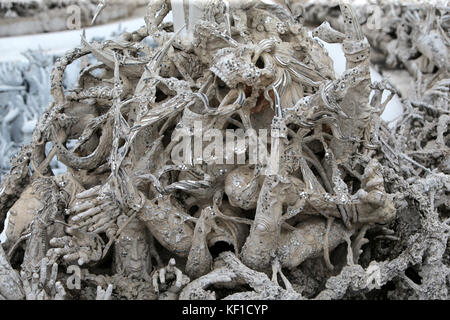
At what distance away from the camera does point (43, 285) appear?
97.2 inches

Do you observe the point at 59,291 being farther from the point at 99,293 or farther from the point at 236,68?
the point at 236,68

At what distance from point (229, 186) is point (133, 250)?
16.4 inches

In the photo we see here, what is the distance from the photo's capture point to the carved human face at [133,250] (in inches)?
104

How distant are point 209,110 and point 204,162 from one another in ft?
0.61

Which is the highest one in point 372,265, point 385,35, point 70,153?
point 70,153

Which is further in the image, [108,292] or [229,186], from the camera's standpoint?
[229,186]

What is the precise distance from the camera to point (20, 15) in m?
4.99

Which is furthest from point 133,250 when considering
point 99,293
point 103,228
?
point 99,293

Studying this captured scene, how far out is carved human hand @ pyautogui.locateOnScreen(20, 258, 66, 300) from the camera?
2426mm

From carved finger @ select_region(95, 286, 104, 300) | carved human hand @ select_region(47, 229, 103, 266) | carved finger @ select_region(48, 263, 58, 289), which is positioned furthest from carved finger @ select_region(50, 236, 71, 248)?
carved finger @ select_region(95, 286, 104, 300)

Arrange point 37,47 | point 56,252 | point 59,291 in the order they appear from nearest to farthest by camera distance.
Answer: point 59,291 → point 56,252 → point 37,47
